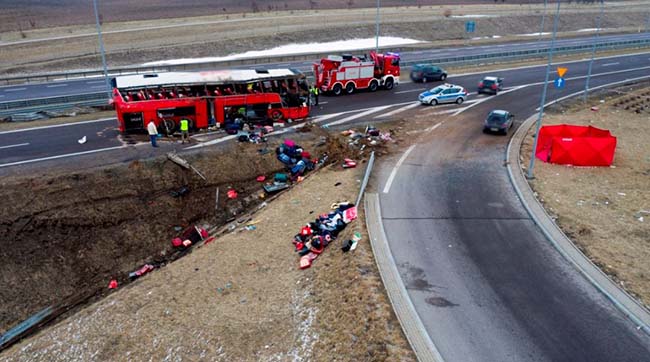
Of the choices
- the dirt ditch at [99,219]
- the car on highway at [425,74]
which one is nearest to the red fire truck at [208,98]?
the dirt ditch at [99,219]

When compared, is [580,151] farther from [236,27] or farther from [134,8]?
[134,8]

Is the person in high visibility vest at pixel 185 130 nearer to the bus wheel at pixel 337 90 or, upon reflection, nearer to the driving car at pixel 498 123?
the bus wheel at pixel 337 90

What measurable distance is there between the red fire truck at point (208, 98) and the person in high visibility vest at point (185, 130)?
391mm

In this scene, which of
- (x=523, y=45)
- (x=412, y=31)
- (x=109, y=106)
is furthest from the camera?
(x=412, y=31)

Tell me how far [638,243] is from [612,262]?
2.17 meters

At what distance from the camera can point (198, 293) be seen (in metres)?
15.3

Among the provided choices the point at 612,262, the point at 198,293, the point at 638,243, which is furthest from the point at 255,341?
the point at 638,243

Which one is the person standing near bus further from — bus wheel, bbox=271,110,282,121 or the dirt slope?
the dirt slope

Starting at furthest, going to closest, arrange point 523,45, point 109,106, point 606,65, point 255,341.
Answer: point 523,45, point 606,65, point 109,106, point 255,341

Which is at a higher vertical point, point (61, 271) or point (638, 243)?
point (638, 243)

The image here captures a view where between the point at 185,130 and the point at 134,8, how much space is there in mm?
84306

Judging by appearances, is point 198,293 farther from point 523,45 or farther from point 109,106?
point 523,45

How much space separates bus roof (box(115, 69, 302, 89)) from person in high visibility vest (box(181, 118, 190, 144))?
2369 millimetres

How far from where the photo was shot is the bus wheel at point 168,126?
26386 millimetres
